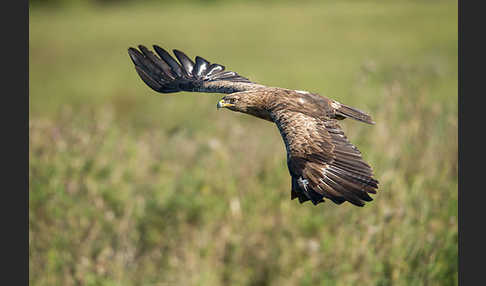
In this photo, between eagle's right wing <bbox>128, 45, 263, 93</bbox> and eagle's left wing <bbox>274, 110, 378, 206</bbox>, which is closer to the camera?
eagle's left wing <bbox>274, 110, 378, 206</bbox>

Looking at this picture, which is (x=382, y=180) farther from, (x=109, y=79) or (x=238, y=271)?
(x=109, y=79)

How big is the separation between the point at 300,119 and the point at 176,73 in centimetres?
246

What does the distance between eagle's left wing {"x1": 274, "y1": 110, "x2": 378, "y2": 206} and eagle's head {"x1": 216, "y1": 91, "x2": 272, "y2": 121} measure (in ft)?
1.79

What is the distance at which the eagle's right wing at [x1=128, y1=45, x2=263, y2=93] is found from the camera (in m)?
8.45

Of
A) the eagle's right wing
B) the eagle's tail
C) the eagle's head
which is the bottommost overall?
the eagle's tail

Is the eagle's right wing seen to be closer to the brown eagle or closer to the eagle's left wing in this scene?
the brown eagle

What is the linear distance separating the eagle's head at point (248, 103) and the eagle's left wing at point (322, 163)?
1.79 feet

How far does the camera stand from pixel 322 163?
251 inches

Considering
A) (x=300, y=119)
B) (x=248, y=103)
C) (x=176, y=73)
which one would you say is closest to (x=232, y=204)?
(x=176, y=73)

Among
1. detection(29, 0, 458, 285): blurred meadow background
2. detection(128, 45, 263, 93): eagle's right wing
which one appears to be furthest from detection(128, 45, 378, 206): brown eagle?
detection(29, 0, 458, 285): blurred meadow background

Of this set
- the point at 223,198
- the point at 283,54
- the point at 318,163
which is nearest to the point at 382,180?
the point at 223,198

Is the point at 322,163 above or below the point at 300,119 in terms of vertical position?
below

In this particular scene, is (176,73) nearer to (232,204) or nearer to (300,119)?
(232,204)

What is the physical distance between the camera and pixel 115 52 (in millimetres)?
24812
